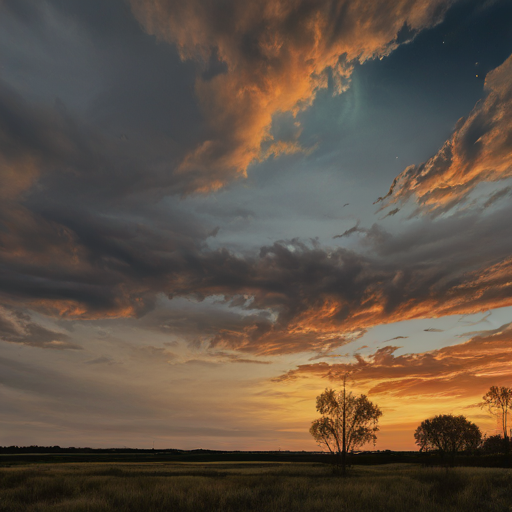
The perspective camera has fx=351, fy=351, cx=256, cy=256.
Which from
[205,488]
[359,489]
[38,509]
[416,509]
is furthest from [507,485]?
[38,509]

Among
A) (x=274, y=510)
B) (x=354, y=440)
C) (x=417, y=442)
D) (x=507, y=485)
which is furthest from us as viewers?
(x=417, y=442)

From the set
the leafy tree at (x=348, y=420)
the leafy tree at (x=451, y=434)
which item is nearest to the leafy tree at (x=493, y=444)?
the leafy tree at (x=451, y=434)

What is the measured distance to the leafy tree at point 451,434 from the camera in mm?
80188

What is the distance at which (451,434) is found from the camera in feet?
263

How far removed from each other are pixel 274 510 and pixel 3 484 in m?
24.0

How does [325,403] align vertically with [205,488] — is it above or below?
above

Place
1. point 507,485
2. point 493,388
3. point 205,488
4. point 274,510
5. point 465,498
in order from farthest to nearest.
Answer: point 493,388
point 507,485
point 205,488
point 465,498
point 274,510

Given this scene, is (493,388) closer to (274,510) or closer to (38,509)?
(274,510)

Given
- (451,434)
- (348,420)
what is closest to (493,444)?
(451,434)

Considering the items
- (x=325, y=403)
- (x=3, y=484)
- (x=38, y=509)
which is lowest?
(x=3, y=484)

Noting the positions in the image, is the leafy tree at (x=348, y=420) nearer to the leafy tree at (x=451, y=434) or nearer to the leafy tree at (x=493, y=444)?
the leafy tree at (x=451, y=434)

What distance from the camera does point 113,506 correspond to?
17.9 m

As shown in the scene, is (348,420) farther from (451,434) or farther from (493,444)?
(493,444)

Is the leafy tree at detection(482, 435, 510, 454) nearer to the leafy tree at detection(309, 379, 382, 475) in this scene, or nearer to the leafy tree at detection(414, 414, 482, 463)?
the leafy tree at detection(414, 414, 482, 463)
